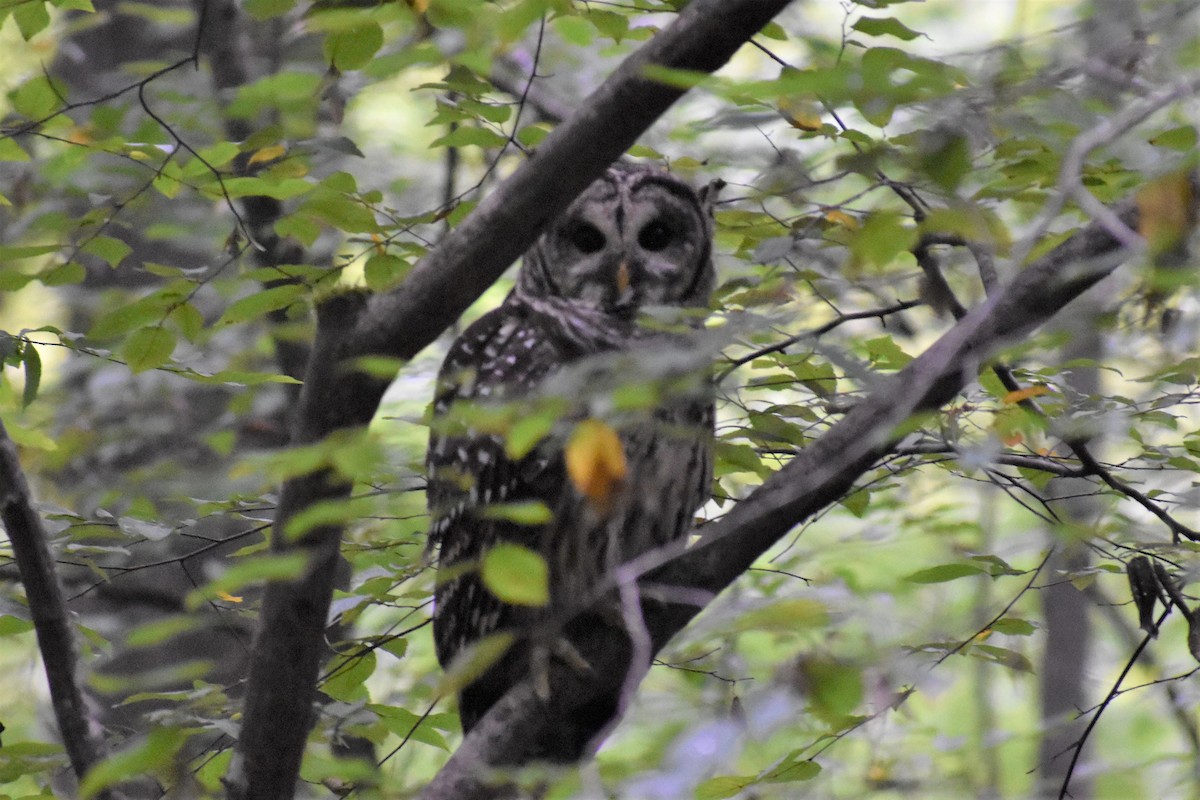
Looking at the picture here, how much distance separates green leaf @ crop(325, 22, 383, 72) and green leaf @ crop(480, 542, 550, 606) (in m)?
1.19

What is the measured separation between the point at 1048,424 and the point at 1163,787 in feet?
3.04

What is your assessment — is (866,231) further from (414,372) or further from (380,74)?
(414,372)

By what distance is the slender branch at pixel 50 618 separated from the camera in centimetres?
240

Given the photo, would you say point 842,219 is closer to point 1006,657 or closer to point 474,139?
point 474,139

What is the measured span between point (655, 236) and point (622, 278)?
256 millimetres

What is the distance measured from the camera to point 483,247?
6.57 feet

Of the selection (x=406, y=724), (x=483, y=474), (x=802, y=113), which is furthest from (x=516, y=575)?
(x=483, y=474)

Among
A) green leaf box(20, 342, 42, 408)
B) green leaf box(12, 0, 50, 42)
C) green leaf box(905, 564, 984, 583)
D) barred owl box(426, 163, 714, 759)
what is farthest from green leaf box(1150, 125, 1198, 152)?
green leaf box(20, 342, 42, 408)

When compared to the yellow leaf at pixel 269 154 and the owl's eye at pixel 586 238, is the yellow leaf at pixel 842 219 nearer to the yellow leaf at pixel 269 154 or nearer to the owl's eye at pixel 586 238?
the owl's eye at pixel 586 238

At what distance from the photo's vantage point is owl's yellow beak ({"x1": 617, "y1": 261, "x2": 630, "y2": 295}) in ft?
12.1

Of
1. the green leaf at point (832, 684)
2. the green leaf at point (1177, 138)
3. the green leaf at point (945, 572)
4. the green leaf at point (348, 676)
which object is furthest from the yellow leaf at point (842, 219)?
the green leaf at point (348, 676)

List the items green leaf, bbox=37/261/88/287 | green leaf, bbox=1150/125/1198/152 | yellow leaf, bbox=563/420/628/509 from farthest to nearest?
green leaf, bbox=37/261/88/287 < green leaf, bbox=1150/125/1198/152 < yellow leaf, bbox=563/420/628/509

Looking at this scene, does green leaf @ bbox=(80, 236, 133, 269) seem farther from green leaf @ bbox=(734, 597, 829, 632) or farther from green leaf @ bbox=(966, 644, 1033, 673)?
green leaf @ bbox=(966, 644, 1033, 673)

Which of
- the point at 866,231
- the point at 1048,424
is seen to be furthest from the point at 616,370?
the point at 1048,424
